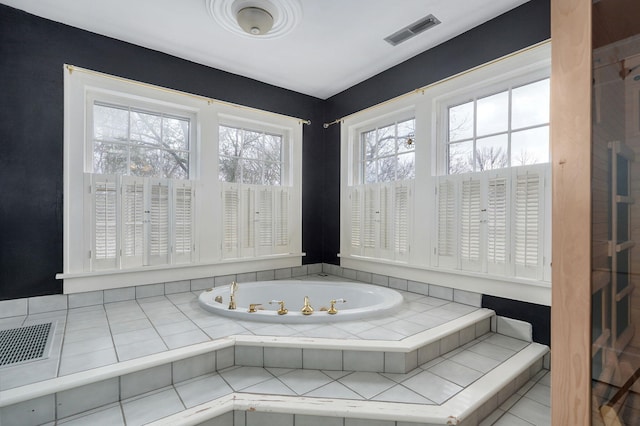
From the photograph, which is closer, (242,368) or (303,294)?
(242,368)

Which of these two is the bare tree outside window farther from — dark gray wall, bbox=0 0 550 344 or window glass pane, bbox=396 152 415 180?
window glass pane, bbox=396 152 415 180

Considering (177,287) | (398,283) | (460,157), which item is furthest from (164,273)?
(460,157)

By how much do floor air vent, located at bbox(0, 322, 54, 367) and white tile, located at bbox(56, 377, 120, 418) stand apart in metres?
0.41

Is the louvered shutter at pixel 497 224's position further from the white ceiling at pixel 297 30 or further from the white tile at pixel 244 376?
the white tile at pixel 244 376

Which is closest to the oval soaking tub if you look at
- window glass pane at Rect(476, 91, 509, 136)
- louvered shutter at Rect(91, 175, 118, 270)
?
louvered shutter at Rect(91, 175, 118, 270)

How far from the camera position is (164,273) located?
2.83 m

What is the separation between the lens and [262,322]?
213cm

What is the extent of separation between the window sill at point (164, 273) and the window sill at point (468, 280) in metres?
0.95

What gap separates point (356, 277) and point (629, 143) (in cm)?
281

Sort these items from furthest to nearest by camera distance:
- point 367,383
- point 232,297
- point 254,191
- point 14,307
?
point 254,191
point 232,297
point 14,307
point 367,383

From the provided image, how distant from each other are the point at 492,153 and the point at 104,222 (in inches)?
125

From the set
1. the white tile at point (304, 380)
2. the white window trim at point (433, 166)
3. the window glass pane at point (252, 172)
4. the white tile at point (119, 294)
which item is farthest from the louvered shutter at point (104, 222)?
the white window trim at point (433, 166)

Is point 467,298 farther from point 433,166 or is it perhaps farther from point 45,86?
point 45,86

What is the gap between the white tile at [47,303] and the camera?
229 centimetres
